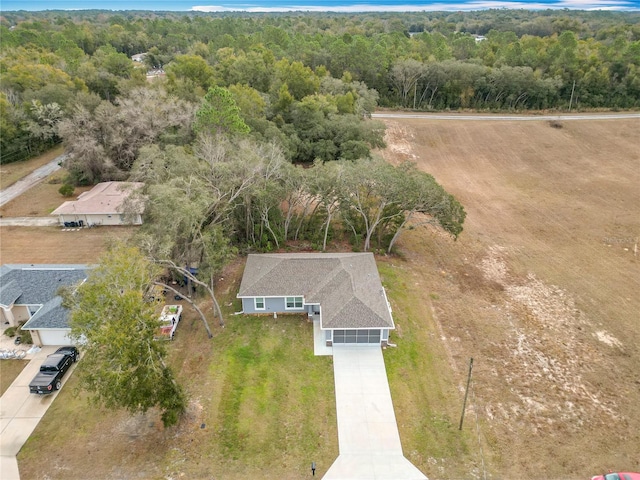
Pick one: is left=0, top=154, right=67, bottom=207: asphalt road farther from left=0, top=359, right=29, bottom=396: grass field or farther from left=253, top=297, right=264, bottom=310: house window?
left=253, top=297, right=264, bottom=310: house window

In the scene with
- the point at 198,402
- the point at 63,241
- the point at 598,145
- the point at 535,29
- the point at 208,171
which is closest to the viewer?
the point at 198,402

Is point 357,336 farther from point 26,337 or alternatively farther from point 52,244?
point 52,244

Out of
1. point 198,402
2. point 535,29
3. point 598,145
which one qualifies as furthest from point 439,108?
point 535,29

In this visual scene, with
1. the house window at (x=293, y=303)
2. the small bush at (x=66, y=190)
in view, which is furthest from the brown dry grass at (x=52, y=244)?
the house window at (x=293, y=303)

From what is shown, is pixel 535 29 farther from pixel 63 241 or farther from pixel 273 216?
pixel 63 241

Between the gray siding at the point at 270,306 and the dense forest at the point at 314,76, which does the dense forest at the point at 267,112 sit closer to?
the dense forest at the point at 314,76

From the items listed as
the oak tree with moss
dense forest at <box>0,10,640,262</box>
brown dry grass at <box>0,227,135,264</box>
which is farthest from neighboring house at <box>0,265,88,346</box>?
the oak tree with moss
